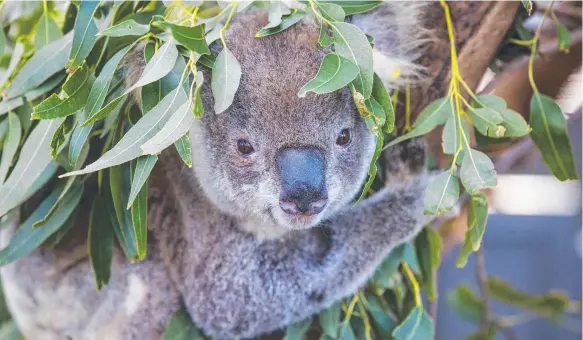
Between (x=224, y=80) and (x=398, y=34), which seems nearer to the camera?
(x=224, y=80)

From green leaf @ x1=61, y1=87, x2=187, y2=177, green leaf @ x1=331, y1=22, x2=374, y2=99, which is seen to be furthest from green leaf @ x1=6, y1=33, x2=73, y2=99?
green leaf @ x1=331, y1=22, x2=374, y2=99

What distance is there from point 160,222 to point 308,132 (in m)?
0.76

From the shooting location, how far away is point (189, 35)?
115 cm

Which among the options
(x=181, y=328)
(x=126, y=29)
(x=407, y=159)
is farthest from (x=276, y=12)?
(x=181, y=328)

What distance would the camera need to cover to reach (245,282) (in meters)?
1.93

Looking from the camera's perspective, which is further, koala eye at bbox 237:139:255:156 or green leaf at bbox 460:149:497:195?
koala eye at bbox 237:139:255:156

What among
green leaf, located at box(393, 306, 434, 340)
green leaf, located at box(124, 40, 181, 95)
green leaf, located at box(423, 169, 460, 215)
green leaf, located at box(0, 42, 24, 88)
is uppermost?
green leaf, located at box(124, 40, 181, 95)

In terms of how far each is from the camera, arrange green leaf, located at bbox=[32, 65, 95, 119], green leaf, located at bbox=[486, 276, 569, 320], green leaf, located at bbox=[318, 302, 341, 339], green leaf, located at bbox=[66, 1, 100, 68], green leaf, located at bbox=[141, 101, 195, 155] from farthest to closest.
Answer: green leaf, located at bbox=[486, 276, 569, 320] < green leaf, located at bbox=[318, 302, 341, 339] < green leaf, located at bbox=[66, 1, 100, 68] < green leaf, located at bbox=[32, 65, 95, 119] < green leaf, located at bbox=[141, 101, 195, 155]

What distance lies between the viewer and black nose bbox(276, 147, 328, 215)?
136 centimetres

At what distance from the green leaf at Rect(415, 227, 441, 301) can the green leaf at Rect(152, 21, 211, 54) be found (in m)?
1.03

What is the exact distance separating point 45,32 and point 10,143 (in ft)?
0.89

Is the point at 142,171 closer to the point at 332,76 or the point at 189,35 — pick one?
the point at 189,35

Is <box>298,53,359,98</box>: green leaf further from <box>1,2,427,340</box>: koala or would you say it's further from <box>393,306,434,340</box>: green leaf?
<box>393,306,434,340</box>: green leaf

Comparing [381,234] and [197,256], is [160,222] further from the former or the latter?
[381,234]
